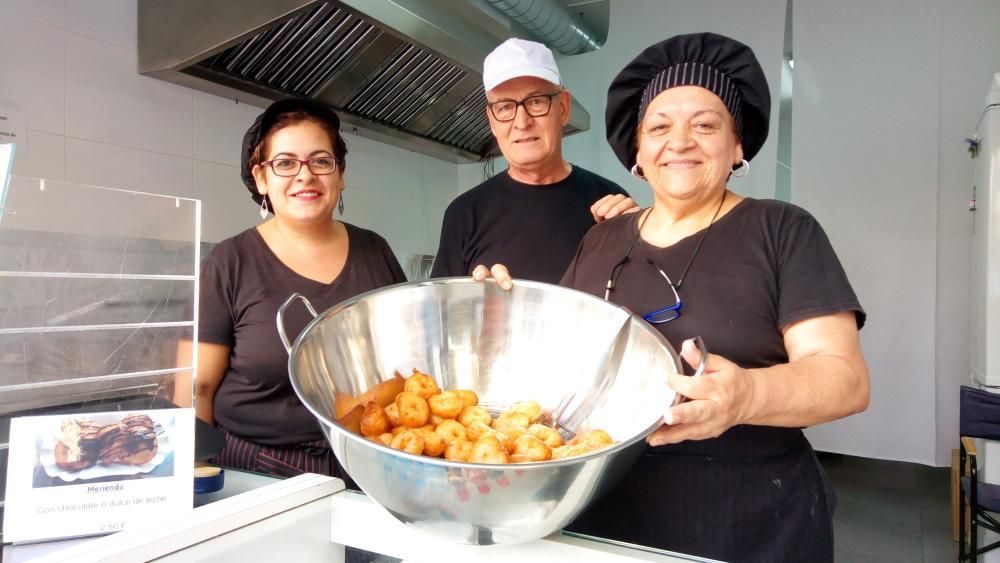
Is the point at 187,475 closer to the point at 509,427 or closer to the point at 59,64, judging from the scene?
the point at 509,427

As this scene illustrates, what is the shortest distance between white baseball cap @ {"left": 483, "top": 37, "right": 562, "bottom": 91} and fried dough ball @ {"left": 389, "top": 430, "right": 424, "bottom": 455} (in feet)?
3.43

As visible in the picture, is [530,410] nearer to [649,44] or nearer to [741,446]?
[741,446]

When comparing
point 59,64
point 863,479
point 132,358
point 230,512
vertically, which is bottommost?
point 863,479

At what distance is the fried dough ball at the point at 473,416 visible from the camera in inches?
31.9

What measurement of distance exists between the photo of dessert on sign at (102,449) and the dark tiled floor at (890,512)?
308 cm

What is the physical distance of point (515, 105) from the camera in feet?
5.27

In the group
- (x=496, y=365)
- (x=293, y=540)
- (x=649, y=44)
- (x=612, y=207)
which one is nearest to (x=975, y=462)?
(x=612, y=207)

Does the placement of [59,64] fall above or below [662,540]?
above

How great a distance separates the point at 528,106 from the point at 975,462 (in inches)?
91.6

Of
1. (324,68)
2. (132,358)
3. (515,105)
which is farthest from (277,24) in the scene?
(132,358)

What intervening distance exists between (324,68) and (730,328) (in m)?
2.11

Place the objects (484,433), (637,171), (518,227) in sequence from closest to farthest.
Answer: (484,433), (637,171), (518,227)

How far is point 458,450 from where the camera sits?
73 cm

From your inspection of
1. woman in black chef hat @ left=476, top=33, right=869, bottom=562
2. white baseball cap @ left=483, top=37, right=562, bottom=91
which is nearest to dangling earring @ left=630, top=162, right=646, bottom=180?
woman in black chef hat @ left=476, top=33, right=869, bottom=562
